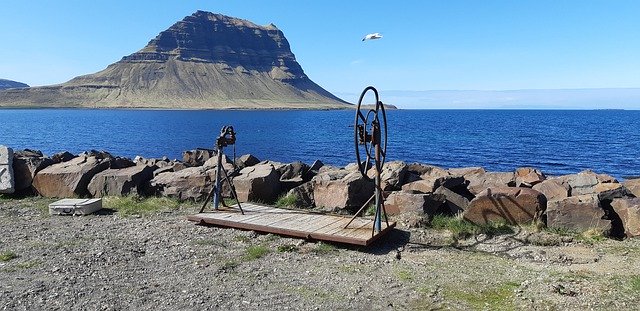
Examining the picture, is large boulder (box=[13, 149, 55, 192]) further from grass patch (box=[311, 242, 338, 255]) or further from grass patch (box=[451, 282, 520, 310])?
grass patch (box=[451, 282, 520, 310])

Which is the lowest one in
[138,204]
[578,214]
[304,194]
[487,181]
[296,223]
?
[138,204]

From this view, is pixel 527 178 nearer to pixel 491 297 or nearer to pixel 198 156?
pixel 491 297

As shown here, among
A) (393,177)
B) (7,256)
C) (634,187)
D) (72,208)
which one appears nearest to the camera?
(7,256)

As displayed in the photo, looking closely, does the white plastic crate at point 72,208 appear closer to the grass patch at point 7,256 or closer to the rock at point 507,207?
the grass patch at point 7,256

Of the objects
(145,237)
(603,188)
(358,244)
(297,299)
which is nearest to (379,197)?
(358,244)

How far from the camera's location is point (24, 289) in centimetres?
849

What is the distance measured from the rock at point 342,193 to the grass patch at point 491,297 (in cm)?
582

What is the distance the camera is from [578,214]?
1198 cm

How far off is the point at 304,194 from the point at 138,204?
Result: 4895mm

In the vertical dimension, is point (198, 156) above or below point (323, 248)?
above

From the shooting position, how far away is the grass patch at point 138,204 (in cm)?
1477

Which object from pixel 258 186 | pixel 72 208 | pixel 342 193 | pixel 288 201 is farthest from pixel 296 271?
pixel 72 208

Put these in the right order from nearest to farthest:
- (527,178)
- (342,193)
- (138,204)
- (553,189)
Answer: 1. (553,189)
2. (342,193)
3. (138,204)
4. (527,178)

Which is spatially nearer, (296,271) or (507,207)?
(296,271)
